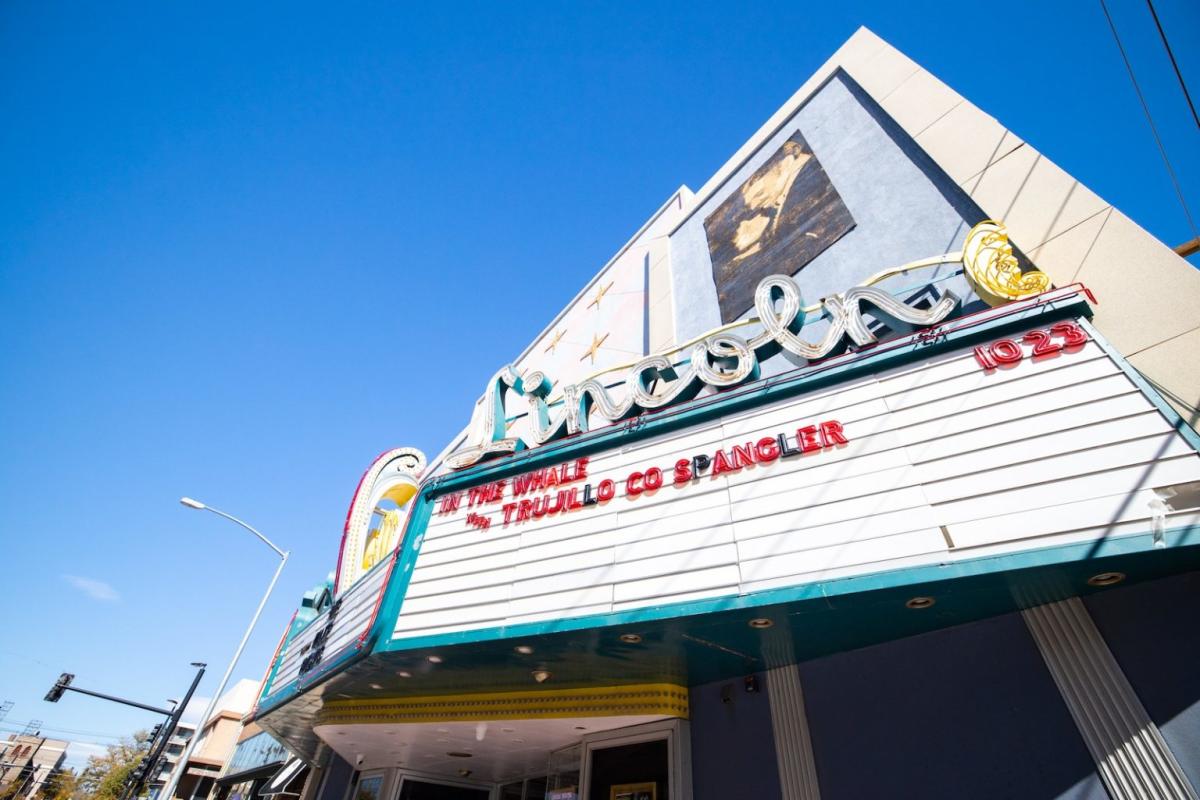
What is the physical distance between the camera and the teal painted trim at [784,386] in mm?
5953

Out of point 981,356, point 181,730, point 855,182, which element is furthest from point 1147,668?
point 181,730

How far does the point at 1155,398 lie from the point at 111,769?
88.3 meters

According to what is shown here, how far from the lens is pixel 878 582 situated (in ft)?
16.8

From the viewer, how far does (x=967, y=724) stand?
5.72 metres

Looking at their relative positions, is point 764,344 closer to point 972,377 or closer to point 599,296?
point 972,377

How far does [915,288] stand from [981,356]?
2375mm

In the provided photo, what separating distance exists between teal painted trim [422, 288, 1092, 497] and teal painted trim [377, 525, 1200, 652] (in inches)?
92.2

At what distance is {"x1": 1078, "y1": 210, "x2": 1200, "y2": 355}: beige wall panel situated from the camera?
5.91 m

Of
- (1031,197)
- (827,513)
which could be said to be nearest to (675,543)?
(827,513)

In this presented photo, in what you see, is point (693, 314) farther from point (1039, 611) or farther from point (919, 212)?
point (1039, 611)

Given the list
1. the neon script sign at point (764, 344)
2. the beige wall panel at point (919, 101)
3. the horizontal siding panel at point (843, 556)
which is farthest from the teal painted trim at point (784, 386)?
the beige wall panel at point (919, 101)

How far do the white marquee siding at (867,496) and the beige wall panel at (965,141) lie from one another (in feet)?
15.2

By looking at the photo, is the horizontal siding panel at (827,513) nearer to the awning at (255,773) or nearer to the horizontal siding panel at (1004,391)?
the horizontal siding panel at (1004,391)

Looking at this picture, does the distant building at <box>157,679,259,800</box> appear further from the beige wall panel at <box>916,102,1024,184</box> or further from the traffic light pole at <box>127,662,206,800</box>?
the beige wall panel at <box>916,102,1024,184</box>
